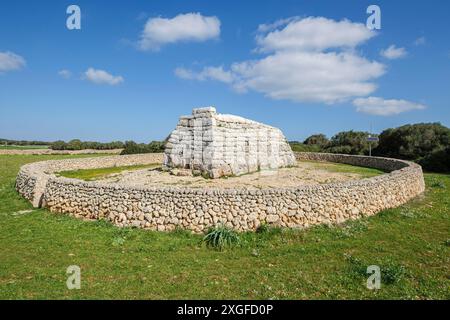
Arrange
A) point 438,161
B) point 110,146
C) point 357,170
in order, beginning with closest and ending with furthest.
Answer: point 357,170 → point 438,161 → point 110,146

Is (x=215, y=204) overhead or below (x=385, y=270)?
overhead

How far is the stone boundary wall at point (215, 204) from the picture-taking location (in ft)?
34.3

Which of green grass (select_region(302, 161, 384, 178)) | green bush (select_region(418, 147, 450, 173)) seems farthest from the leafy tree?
green grass (select_region(302, 161, 384, 178))

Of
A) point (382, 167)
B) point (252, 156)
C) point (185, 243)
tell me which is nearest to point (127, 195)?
point (185, 243)

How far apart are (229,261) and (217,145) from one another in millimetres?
12967

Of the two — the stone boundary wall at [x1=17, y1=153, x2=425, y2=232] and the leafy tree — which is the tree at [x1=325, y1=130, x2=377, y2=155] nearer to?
the leafy tree

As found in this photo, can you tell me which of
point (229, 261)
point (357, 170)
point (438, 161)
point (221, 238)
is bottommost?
point (229, 261)

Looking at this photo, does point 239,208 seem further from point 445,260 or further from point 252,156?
point 252,156

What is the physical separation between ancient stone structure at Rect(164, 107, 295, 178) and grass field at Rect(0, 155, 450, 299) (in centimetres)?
1049

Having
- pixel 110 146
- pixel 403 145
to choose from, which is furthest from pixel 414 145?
pixel 110 146

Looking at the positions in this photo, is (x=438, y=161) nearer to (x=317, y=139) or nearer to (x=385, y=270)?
(x=385, y=270)

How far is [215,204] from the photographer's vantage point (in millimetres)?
10453

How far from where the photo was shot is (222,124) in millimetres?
21594

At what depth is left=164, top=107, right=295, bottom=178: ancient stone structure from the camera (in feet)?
68.4
